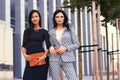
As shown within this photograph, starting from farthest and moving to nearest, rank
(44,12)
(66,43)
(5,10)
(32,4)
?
(44,12) → (32,4) → (5,10) → (66,43)

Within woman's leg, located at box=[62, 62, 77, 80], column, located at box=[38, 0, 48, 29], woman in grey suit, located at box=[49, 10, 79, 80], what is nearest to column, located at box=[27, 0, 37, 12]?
column, located at box=[38, 0, 48, 29]

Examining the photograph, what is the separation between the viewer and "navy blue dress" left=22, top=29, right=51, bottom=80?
5.50 meters

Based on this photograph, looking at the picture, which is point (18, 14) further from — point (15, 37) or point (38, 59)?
point (38, 59)

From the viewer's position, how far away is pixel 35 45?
5.52 m

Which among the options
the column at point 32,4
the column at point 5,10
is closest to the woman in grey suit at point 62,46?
the column at point 5,10

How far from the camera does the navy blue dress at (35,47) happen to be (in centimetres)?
550

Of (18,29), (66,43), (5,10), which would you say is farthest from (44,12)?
(66,43)

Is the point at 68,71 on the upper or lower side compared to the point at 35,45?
lower

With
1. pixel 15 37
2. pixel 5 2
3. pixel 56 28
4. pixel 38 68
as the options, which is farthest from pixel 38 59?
pixel 15 37

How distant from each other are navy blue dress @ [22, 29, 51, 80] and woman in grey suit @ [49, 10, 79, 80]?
10cm

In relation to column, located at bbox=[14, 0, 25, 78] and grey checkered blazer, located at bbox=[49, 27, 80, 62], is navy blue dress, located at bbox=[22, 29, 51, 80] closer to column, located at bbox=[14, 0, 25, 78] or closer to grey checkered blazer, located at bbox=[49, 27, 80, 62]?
grey checkered blazer, located at bbox=[49, 27, 80, 62]

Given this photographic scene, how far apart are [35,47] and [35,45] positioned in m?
0.03

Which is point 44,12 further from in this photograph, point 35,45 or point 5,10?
point 35,45

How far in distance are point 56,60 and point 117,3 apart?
6580 millimetres
